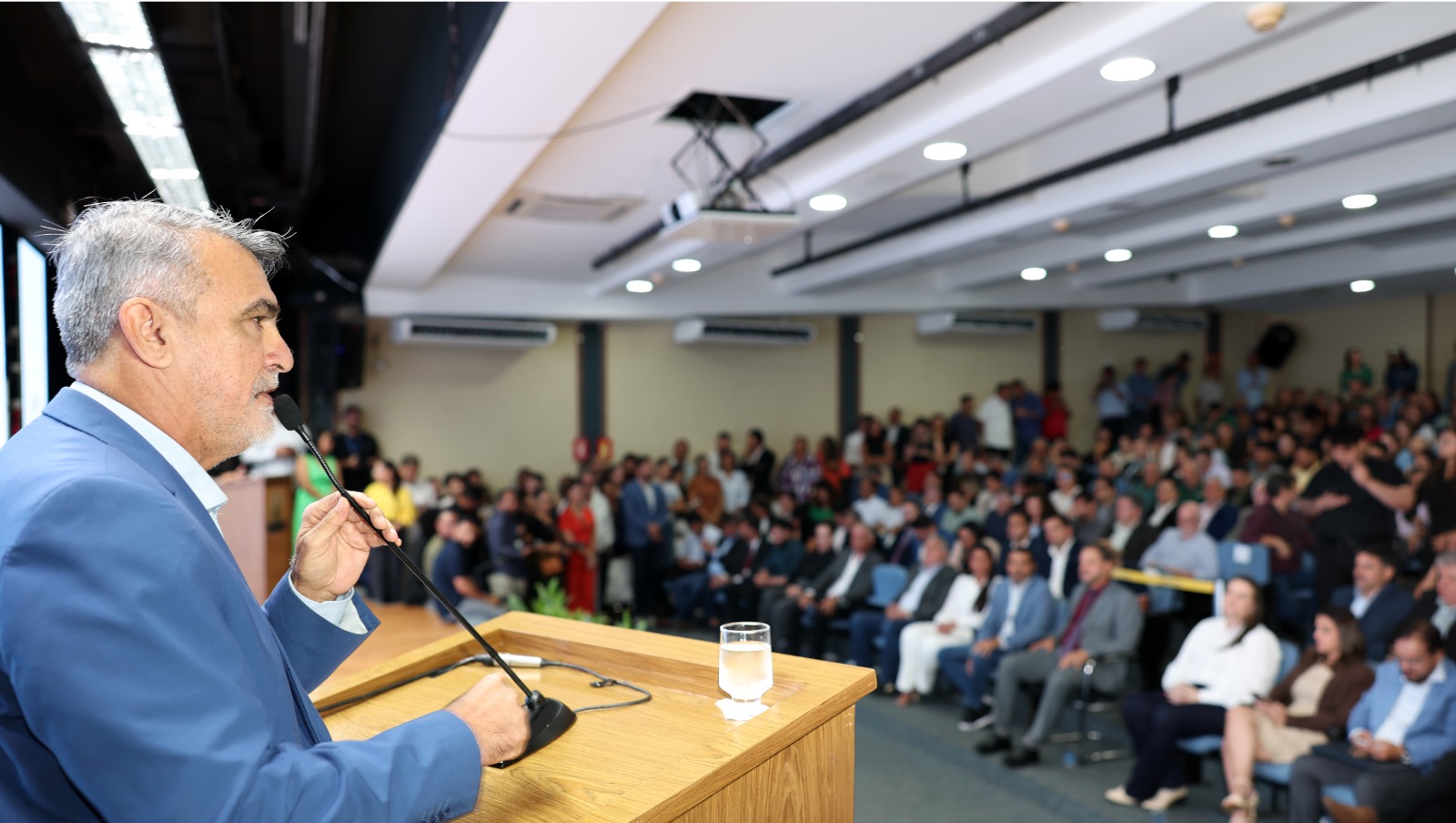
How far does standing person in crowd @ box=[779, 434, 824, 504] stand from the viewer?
9.59 m

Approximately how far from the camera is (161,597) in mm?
714

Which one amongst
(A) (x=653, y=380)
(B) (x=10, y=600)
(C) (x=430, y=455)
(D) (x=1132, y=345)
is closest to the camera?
(B) (x=10, y=600)

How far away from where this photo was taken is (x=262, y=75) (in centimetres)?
482

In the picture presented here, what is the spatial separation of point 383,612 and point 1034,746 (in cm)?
424

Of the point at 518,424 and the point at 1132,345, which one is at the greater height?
the point at 1132,345

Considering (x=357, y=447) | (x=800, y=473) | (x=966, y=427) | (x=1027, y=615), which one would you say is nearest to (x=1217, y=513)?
(x=1027, y=615)

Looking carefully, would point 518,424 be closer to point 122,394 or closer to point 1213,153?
point 1213,153

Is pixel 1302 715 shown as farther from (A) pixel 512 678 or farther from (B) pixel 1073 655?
(A) pixel 512 678

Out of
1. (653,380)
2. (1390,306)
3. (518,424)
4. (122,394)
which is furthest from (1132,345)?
(122,394)

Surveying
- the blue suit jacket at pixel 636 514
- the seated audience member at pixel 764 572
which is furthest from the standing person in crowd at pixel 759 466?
the seated audience member at pixel 764 572

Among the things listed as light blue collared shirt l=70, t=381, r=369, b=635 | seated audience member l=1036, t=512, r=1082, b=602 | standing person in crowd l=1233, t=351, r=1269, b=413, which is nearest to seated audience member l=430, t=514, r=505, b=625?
seated audience member l=1036, t=512, r=1082, b=602

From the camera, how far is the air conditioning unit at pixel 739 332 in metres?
10.2

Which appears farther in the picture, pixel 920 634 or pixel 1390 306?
pixel 1390 306

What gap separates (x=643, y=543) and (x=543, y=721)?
7.32 metres
